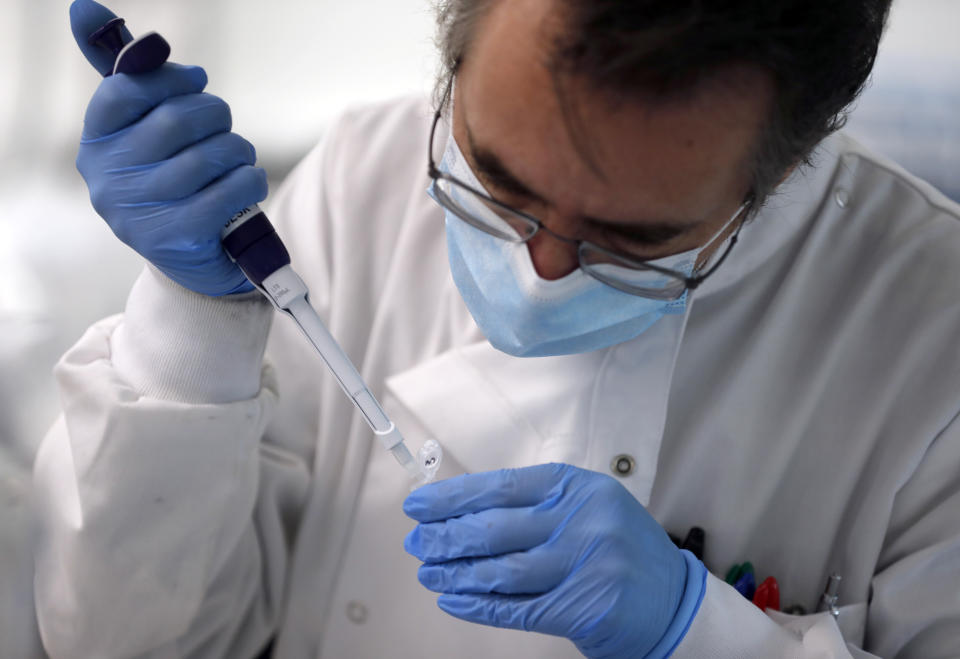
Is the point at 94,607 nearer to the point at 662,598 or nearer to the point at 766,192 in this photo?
the point at 662,598

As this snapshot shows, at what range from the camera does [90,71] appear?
2.04m

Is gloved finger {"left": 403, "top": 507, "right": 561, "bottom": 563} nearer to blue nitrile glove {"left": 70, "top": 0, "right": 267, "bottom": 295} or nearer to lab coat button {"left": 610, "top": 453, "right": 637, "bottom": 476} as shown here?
lab coat button {"left": 610, "top": 453, "right": 637, "bottom": 476}

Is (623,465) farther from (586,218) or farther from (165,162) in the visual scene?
(165,162)

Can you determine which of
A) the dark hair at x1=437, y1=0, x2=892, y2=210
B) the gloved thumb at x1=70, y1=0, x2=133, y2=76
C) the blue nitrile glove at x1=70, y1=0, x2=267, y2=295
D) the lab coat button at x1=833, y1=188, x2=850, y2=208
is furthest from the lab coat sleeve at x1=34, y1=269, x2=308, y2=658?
the lab coat button at x1=833, y1=188, x2=850, y2=208

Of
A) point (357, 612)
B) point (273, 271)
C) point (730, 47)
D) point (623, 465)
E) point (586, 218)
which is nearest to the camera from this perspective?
point (730, 47)

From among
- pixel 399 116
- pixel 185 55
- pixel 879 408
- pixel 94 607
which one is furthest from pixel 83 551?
pixel 185 55

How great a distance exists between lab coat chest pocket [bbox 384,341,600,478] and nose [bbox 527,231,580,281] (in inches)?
9.1

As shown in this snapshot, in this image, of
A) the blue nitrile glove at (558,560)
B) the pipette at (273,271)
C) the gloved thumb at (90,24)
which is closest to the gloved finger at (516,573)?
the blue nitrile glove at (558,560)

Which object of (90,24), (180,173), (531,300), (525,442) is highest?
(90,24)

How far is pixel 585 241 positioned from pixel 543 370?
29 cm

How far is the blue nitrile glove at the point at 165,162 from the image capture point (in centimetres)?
80

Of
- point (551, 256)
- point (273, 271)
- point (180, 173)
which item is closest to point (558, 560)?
point (551, 256)

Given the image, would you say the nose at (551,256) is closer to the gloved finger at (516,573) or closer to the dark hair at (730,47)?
the dark hair at (730,47)

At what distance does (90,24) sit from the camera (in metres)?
0.78
